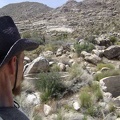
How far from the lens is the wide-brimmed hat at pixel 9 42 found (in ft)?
5.51

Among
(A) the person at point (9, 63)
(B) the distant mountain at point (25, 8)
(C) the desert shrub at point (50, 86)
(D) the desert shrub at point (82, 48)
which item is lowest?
(B) the distant mountain at point (25, 8)

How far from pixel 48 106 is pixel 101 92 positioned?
1.64 m

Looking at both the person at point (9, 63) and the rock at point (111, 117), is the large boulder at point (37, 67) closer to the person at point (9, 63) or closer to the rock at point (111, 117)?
the rock at point (111, 117)

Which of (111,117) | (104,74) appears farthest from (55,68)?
(111,117)

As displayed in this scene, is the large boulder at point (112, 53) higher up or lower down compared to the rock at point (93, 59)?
lower down

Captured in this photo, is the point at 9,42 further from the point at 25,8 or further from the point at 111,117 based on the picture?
the point at 25,8

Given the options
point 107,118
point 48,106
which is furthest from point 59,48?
point 107,118

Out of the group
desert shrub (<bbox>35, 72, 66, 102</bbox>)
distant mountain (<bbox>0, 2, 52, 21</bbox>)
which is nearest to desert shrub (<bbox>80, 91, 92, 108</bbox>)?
desert shrub (<bbox>35, 72, 66, 102</bbox>)

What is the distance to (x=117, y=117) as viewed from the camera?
806 cm

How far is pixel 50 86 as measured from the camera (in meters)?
10.3

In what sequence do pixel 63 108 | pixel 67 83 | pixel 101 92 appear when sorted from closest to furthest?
1. pixel 63 108
2. pixel 101 92
3. pixel 67 83

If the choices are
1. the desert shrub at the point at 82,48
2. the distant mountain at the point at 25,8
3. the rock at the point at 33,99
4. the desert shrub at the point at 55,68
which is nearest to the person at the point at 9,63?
the rock at the point at 33,99

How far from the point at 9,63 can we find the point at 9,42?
0.36ft

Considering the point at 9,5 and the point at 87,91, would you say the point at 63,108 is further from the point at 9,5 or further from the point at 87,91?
the point at 9,5
